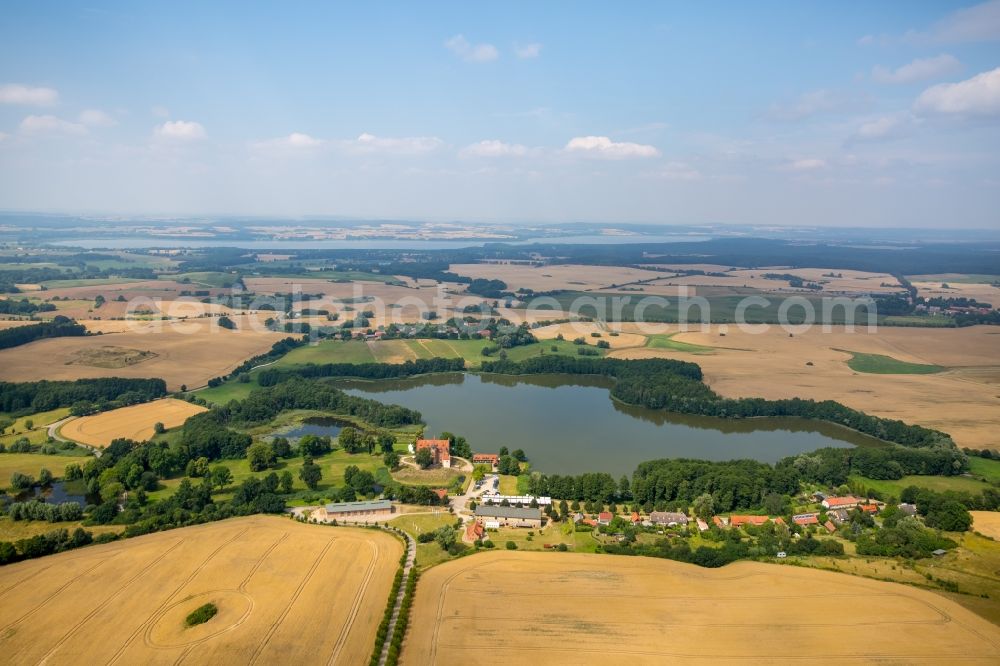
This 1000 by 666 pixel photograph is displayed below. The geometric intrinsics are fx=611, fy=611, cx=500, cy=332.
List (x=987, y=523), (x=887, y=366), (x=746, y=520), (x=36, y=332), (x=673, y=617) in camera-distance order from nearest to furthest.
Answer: (x=673, y=617) → (x=987, y=523) → (x=746, y=520) → (x=887, y=366) → (x=36, y=332)

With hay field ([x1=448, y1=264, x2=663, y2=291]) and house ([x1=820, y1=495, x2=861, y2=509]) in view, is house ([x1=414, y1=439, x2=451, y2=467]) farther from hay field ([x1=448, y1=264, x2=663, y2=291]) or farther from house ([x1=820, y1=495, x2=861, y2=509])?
hay field ([x1=448, y1=264, x2=663, y2=291])

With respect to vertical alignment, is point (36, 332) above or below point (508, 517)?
above

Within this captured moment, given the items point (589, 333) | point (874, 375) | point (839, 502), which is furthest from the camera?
point (589, 333)

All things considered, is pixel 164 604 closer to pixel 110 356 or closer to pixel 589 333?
pixel 110 356

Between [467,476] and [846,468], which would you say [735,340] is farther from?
[467,476]

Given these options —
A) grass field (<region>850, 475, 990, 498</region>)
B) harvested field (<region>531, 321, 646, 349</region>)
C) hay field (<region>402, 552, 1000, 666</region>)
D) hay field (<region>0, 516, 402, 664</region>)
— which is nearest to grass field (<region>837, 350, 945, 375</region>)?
harvested field (<region>531, 321, 646, 349</region>)

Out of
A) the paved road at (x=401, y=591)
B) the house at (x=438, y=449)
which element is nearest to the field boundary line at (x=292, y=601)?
the paved road at (x=401, y=591)

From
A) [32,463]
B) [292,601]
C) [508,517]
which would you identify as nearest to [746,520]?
Answer: [508,517]

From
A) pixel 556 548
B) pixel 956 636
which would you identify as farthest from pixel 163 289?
pixel 956 636
